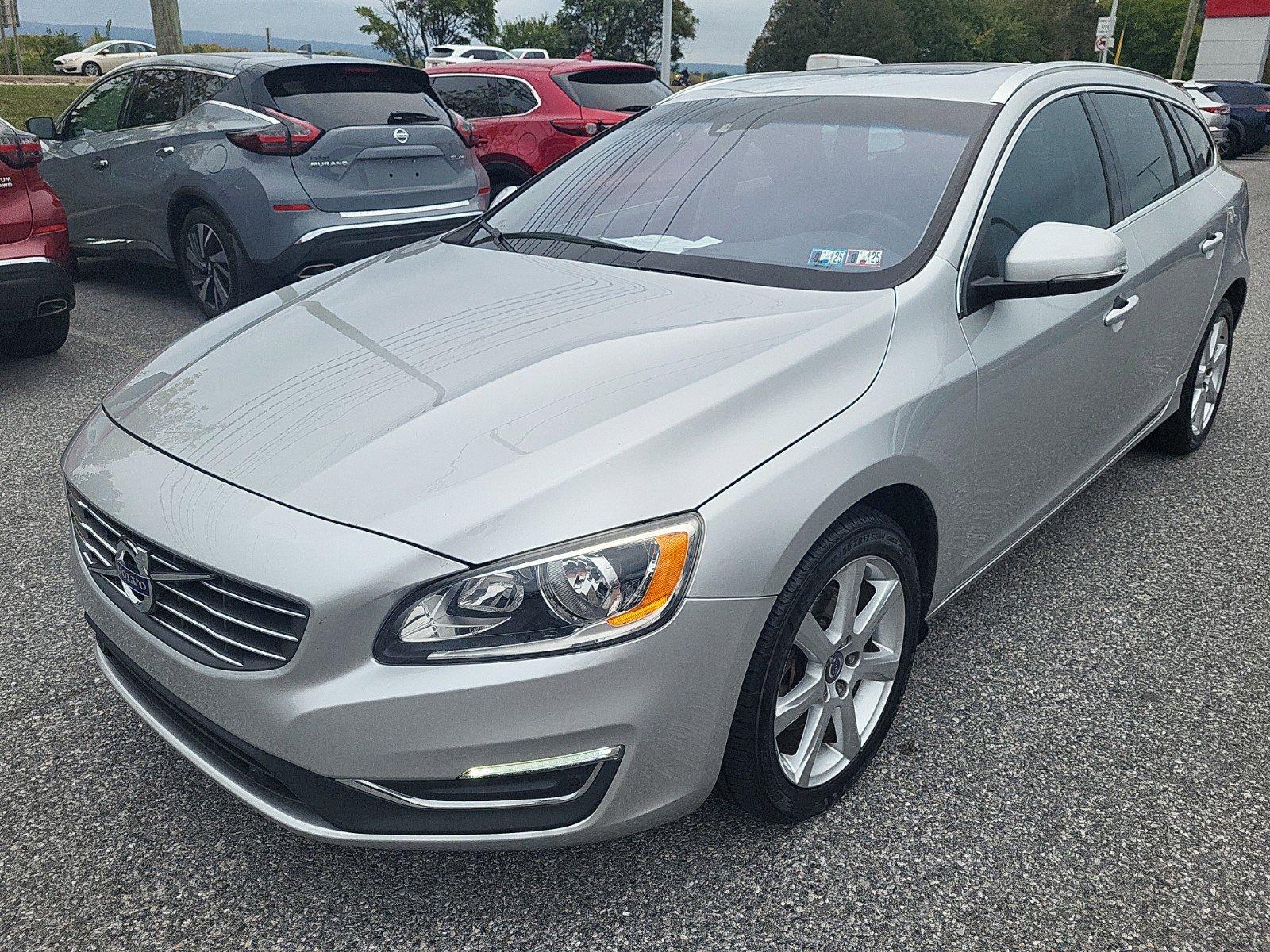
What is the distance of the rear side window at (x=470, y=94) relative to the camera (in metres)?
9.30

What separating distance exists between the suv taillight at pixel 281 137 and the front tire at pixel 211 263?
0.48m

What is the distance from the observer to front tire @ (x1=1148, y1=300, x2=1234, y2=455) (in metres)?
4.20

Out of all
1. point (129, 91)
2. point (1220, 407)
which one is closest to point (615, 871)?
point (1220, 407)

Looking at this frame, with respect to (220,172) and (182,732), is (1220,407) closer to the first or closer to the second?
(182,732)

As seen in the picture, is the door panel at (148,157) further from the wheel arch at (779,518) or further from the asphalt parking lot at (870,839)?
the wheel arch at (779,518)

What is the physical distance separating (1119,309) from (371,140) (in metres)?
4.45

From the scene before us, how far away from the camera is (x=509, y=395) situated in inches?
83.4

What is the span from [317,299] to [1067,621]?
92.2 inches

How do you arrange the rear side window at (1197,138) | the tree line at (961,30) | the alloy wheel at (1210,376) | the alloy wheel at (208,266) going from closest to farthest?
the rear side window at (1197,138) < the alloy wheel at (1210,376) < the alloy wheel at (208,266) < the tree line at (961,30)

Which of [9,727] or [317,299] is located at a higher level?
[317,299]

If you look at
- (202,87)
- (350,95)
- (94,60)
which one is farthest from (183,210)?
(94,60)

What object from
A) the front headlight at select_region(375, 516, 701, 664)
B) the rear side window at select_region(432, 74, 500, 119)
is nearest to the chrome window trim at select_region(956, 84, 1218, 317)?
the front headlight at select_region(375, 516, 701, 664)

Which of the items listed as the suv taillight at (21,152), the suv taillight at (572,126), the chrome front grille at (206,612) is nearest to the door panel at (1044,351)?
the chrome front grille at (206,612)

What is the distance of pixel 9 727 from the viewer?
2611 mm
